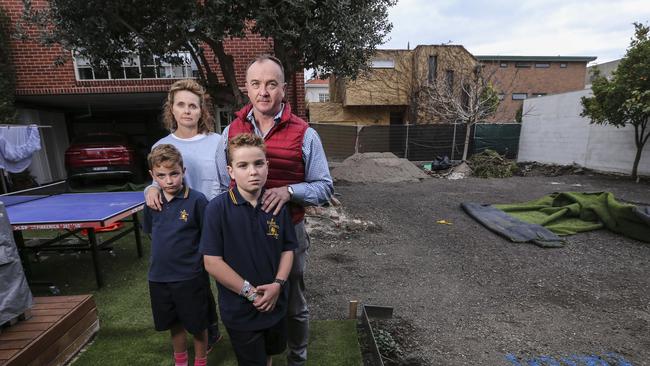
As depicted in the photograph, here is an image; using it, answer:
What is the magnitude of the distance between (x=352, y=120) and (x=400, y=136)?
23.7 feet

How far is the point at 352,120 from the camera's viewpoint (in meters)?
22.8

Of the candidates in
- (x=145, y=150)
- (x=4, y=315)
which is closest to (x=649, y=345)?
(x=4, y=315)

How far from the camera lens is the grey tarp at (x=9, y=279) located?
2213mm

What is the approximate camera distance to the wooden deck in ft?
6.97

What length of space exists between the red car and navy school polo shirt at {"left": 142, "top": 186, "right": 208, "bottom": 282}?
23.9 feet

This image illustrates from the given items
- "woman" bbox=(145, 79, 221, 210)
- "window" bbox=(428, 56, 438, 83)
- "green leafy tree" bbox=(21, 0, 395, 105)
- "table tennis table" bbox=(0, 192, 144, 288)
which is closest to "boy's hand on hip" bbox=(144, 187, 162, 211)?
"woman" bbox=(145, 79, 221, 210)

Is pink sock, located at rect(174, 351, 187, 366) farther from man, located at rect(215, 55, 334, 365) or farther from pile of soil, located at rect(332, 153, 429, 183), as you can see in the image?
pile of soil, located at rect(332, 153, 429, 183)

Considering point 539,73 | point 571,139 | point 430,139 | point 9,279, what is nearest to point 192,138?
point 9,279

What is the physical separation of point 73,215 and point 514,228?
6.48m

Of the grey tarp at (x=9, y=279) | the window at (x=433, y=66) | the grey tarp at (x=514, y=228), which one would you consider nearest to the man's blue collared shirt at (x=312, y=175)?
the grey tarp at (x=9, y=279)

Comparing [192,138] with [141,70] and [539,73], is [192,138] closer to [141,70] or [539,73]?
Answer: [141,70]

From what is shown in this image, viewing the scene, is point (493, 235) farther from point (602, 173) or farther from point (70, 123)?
point (70, 123)

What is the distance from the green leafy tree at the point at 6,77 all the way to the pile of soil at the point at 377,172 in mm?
8800

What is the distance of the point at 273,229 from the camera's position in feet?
5.57
